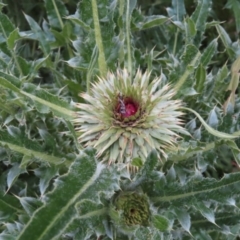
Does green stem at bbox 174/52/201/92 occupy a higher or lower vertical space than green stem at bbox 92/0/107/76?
lower

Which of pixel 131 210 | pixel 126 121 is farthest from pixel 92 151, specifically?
pixel 131 210

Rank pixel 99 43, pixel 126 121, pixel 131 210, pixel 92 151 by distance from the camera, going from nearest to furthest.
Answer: pixel 92 151 < pixel 126 121 < pixel 131 210 < pixel 99 43

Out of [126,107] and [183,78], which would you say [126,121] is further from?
[183,78]

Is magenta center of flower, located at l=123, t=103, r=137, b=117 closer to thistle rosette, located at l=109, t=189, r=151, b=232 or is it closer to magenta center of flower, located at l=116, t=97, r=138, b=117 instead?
magenta center of flower, located at l=116, t=97, r=138, b=117

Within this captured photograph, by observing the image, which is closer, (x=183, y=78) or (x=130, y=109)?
(x=130, y=109)

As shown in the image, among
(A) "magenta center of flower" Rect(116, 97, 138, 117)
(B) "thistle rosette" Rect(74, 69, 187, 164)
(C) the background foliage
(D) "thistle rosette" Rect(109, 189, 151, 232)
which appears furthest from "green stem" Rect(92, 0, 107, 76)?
(D) "thistle rosette" Rect(109, 189, 151, 232)
